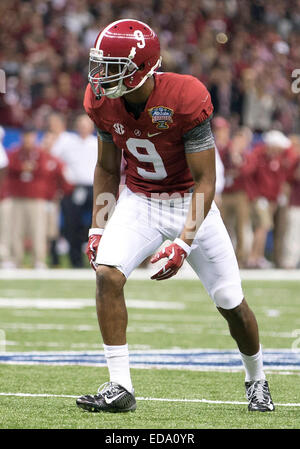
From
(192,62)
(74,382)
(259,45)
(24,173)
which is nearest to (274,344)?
(74,382)

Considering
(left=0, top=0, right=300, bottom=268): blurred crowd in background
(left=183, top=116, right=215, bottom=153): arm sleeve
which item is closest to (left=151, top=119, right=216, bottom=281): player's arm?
(left=183, top=116, right=215, bottom=153): arm sleeve

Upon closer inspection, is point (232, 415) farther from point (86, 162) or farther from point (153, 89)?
point (86, 162)

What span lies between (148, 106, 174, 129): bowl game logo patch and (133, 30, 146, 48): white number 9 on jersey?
0.28 m

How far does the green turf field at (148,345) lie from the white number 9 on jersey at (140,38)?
1.59 metres

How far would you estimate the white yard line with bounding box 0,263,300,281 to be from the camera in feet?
41.7

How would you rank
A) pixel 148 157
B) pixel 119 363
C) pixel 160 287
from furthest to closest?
pixel 160 287 < pixel 148 157 < pixel 119 363

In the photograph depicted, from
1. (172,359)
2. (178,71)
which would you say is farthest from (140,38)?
(178,71)

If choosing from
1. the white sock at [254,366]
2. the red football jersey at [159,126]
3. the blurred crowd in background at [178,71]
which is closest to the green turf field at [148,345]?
the white sock at [254,366]

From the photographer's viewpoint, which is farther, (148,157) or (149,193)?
(149,193)

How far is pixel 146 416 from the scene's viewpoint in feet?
14.6

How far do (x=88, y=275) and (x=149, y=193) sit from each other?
27.0ft

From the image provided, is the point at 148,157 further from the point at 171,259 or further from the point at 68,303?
the point at 68,303

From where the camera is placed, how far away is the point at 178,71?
1677 cm
